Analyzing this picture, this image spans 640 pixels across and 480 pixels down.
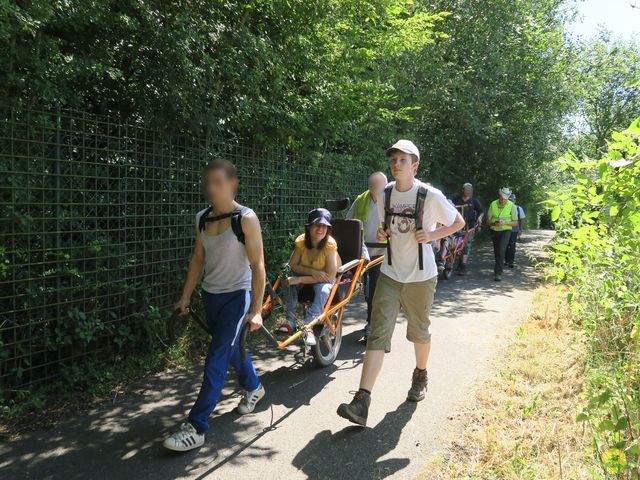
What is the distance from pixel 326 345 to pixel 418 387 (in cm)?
Answer: 117

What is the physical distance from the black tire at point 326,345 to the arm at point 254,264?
150 cm

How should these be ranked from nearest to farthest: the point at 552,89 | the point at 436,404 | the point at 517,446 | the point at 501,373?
the point at 517,446 → the point at 436,404 → the point at 501,373 → the point at 552,89

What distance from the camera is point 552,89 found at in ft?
55.1

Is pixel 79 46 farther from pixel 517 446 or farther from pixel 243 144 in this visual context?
pixel 517 446

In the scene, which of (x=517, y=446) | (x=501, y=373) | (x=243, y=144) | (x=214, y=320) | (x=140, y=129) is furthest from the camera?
(x=243, y=144)

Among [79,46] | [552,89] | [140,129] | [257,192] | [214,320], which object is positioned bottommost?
[214,320]

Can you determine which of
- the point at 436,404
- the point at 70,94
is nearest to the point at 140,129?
the point at 70,94

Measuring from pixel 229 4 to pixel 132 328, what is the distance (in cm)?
359

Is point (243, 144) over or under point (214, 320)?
over

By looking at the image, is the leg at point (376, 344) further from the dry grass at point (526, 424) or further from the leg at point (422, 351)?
the dry grass at point (526, 424)

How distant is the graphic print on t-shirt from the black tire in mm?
1450

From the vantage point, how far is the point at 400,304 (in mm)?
4348

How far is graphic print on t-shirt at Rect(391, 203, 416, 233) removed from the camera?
4.15m

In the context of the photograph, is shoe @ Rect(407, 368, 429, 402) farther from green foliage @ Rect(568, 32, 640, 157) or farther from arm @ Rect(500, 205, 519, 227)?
green foliage @ Rect(568, 32, 640, 157)
